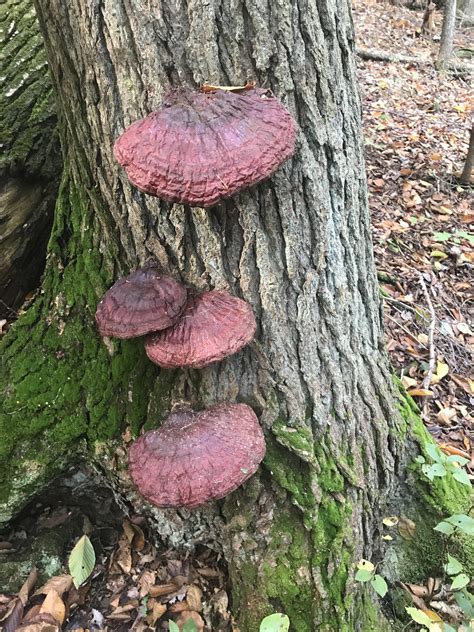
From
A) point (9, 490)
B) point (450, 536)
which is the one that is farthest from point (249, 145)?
point (450, 536)

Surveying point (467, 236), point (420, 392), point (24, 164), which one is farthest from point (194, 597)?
point (467, 236)

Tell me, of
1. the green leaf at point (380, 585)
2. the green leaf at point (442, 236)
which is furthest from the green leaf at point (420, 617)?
the green leaf at point (442, 236)

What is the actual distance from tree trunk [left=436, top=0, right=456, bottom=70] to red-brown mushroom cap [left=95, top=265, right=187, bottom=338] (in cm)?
1542

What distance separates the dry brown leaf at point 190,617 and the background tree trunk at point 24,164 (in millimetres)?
3012

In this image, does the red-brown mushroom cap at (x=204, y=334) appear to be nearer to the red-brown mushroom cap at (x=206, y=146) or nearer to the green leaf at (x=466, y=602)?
the red-brown mushroom cap at (x=206, y=146)

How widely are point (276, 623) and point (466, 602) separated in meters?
1.13

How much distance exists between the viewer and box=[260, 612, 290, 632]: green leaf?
112 inches

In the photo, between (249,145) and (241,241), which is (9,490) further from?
(249,145)

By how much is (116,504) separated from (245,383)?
156cm

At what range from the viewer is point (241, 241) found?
2574 millimetres

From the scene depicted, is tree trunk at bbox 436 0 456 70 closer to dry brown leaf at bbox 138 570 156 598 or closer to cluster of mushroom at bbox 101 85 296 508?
cluster of mushroom at bbox 101 85 296 508

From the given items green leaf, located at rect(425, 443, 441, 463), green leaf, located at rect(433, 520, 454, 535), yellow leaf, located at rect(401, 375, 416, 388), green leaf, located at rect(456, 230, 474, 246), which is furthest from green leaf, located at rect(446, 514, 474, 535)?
green leaf, located at rect(456, 230, 474, 246)

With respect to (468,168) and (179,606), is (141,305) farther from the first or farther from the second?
(468,168)

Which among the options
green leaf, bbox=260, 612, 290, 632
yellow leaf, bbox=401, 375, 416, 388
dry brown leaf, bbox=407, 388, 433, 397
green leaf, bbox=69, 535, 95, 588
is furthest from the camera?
yellow leaf, bbox=401, 375, 416, 388
